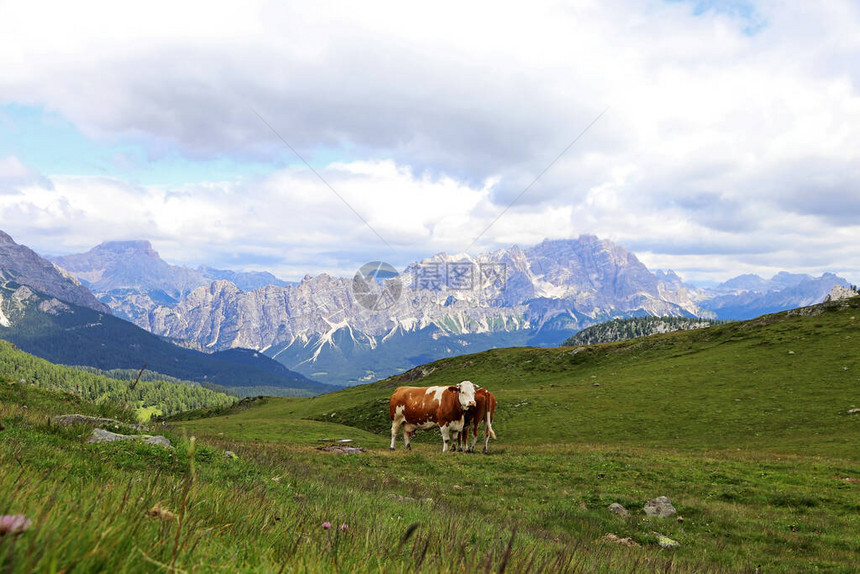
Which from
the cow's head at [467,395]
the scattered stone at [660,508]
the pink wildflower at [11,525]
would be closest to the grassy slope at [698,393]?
the cow's head at [467,395]

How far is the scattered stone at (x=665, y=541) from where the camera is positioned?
495 inches

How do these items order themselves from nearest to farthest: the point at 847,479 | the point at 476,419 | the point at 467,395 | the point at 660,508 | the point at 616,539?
the point at 616,539, the point at 660,508, the point at 847,479, the point at 467,395, the point at 476,419

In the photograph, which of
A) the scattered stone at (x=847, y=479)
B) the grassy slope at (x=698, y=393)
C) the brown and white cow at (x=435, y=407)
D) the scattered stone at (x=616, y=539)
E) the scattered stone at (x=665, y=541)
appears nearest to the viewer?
the scattered stone at (x=616, y=539)

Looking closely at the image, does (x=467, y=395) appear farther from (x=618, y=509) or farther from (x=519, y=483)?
(x=618, y=509)

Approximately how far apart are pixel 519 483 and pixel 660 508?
21.1ft

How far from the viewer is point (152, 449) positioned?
403 inches

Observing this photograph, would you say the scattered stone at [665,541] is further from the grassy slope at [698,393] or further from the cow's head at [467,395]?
the grassy slope at [698,393]

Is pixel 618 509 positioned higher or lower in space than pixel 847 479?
higher

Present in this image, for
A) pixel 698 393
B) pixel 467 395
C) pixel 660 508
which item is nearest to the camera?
pixel 660 508

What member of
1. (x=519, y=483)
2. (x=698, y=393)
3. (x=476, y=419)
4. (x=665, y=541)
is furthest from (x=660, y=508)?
(x=698, y=393)

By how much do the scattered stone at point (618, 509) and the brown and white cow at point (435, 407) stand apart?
1311 centimetres

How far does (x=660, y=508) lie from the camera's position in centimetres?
1659

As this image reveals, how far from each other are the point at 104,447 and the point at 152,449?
39.0 inches

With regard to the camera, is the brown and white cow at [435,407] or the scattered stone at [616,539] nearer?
the scattered stone at [616,539]
